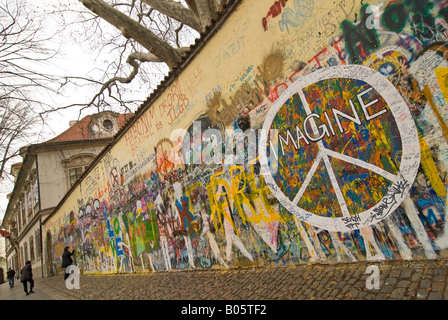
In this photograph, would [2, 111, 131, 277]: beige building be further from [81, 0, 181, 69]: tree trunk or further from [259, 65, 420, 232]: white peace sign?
[259, 65, 420, 232]: white peace sign

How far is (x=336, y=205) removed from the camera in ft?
12.4

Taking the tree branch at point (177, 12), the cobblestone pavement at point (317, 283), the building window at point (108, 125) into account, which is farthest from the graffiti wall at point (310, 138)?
the building window at point (108, 125)

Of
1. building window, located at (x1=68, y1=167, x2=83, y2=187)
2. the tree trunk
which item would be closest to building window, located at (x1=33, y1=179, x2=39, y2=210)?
building window, located at (x1=68, y1=167, x2=83, y2=187)

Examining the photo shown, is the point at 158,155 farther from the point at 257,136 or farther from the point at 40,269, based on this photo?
the point at 40,269

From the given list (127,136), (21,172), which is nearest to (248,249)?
(127,136)

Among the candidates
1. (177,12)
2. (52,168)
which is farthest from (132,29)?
(52,168)

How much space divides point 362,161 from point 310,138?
0.73 metres

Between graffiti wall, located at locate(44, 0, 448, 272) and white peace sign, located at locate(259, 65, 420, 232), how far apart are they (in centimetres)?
1

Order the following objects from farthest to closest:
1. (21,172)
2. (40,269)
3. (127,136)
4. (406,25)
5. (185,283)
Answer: (21,172), (40,269), (127,136), (185,283), (406,25)

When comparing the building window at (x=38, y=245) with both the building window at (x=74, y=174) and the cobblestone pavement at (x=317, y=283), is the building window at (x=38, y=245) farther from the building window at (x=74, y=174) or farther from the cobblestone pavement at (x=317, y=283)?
the cobblestone pavement at (x=317, y=283)

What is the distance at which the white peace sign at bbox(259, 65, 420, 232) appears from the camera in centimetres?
315

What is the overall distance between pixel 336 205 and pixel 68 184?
2299 centimetres

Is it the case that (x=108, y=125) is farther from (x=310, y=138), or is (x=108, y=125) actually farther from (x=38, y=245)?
(x=310, y=138)
